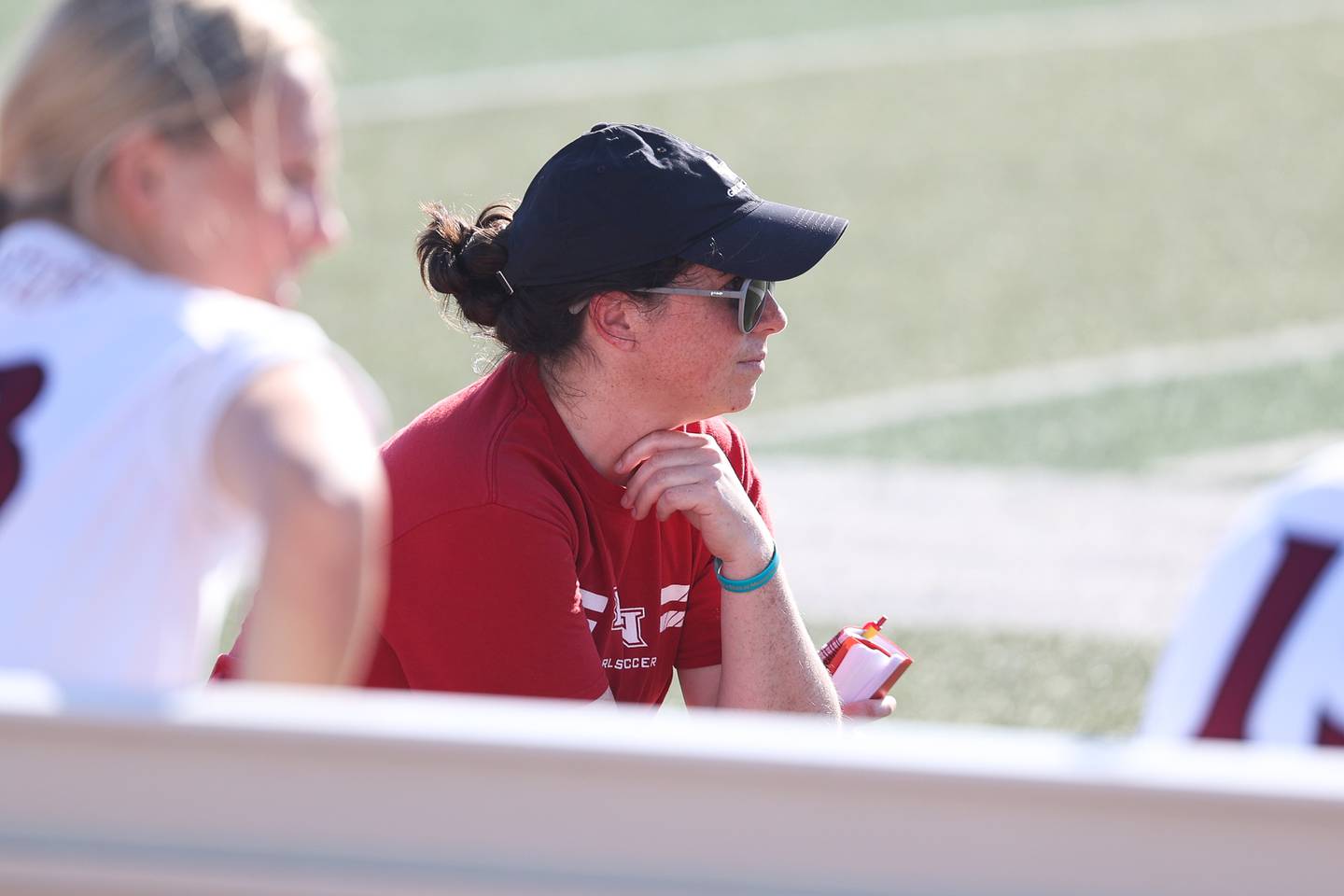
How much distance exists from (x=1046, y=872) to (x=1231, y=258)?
8439mm

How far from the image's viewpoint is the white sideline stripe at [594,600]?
256 centimetres

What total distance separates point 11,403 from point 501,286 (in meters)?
1.29

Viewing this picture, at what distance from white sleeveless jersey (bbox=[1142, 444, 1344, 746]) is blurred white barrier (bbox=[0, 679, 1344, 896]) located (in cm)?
33

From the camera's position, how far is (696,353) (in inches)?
106

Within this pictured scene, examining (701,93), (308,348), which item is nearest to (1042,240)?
(701,93)

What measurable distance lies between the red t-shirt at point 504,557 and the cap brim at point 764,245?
36 centimetres

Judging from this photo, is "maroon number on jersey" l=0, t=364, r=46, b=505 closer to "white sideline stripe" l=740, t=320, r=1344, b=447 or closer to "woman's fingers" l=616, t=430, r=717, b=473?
"woman's fingers" l=616, t=430, r=717, b=473

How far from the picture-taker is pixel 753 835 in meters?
1.18

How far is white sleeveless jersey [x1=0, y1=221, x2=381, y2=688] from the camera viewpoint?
146 cm

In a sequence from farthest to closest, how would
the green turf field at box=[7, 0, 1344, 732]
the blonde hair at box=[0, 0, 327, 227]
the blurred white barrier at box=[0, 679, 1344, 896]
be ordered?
the green turf field at box=[7, 0, 1344, 732], the blonde hair at box=[0, 0, 327, 227], the blurred white barrier at box=[0, 679, 1344, 896]

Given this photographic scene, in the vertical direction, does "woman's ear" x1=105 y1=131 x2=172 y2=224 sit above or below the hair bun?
above

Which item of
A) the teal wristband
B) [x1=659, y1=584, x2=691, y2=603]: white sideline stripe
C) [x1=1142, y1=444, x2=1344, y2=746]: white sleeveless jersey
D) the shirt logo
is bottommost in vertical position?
the shirt logo

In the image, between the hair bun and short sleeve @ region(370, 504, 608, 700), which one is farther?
the hair bun

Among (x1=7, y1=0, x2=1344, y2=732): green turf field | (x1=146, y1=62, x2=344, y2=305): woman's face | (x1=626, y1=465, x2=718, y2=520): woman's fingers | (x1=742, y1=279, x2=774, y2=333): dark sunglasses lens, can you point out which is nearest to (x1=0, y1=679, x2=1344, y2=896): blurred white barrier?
(x1=146, y1=62, x2=344, y2=305): woman's face
